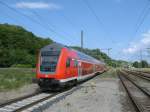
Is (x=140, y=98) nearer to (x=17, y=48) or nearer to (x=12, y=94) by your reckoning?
(x=12, y=94)

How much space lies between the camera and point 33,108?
12211 mm

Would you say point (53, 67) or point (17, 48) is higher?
point (17, 48)

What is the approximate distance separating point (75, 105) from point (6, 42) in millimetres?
96425

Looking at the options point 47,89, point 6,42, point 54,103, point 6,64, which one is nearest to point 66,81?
point 47,89

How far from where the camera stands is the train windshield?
60.8 feet

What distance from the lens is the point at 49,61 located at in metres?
18.8

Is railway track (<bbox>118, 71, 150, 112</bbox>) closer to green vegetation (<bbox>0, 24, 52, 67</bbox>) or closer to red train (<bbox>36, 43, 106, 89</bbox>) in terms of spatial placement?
red train (<bbox>36, 43, 106, 89</bbox>)

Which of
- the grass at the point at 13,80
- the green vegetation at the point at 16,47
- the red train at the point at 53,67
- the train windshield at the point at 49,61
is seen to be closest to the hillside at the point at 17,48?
the green vegetation at the point at 16,47

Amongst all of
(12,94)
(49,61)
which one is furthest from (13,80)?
(12,94)

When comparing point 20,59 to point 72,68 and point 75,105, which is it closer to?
point 72,68

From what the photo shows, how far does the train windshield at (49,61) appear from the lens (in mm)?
18536

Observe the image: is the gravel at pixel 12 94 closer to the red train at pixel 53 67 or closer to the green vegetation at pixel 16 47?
the red train at pixel 53 67

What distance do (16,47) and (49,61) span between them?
89535 mm

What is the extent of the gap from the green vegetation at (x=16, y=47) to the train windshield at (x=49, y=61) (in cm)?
7231
